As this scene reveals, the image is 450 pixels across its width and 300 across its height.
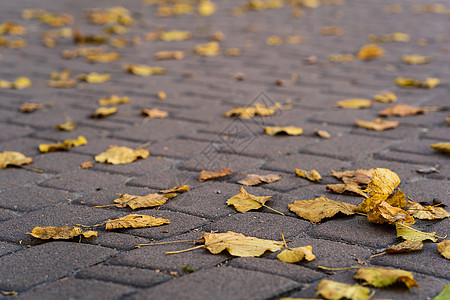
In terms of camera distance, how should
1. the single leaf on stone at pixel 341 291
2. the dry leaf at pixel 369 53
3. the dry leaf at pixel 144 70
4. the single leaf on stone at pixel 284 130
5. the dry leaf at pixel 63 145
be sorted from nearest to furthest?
the single leaf on stone at pixel 341 291, the dry leaf at pixel 63 145, the single leaf on stone at pixel 284 130, the dry leaf at pixel 144 70, the dry leaf at pixel 369 53

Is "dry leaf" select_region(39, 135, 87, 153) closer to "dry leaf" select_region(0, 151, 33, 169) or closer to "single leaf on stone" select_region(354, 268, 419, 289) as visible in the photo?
"dry leaf" select_region(0, 151, 33, 169)

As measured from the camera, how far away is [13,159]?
249 cm

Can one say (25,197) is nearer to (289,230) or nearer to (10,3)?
(289,230)

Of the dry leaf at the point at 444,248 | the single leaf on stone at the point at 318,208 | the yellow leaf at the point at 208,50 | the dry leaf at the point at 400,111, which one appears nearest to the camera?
the dry leaf at the point at 444,248

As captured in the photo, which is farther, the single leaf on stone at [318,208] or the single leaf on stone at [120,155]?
the single leaf on stone at [120,155]

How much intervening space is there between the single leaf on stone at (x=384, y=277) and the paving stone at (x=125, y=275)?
0.53m

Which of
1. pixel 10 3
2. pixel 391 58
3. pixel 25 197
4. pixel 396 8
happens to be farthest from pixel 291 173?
pixel 10 3

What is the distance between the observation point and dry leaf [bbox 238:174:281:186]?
2.22 metres

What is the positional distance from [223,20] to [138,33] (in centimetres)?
124

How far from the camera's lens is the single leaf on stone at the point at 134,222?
1.82m

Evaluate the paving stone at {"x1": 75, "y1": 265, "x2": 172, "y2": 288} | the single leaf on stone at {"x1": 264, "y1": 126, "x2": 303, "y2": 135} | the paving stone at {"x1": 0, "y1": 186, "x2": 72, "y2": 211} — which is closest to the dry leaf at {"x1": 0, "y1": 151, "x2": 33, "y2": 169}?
the paving stone at {"x1": 0, "y1": 186, "x2": 72, "y2": 211}

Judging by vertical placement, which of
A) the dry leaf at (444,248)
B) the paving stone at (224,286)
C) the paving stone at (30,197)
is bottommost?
the paving stone at (30,197)

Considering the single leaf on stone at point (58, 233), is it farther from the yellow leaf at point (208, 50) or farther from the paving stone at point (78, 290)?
the yellow leaf at point (208, 50)

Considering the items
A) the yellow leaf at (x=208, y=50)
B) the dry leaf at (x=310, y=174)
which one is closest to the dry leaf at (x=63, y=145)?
the dry leaf at (x=310, y=174)
